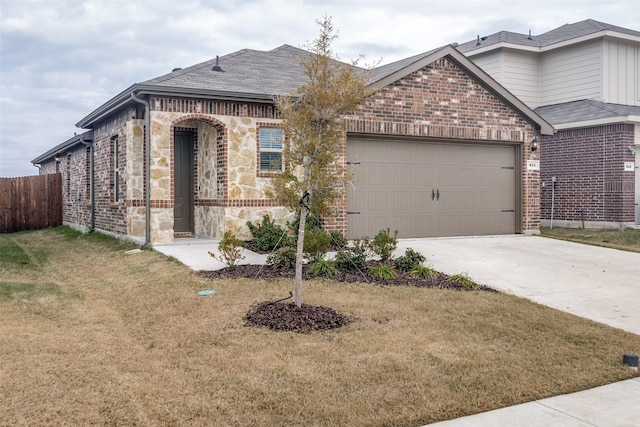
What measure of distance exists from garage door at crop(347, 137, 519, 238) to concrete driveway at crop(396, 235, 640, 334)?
681 millimetres

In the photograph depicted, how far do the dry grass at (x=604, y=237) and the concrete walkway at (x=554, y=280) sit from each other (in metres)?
0.84

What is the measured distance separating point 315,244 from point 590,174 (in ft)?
41.9

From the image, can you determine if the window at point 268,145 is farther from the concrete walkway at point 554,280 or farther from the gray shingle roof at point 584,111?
the gray shingle roof at point 584,111

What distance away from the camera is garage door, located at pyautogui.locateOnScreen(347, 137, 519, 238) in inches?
533

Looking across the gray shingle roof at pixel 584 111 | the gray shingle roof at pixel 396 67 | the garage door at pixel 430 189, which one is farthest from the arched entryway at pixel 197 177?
the gray shingle roof at pixel 584 111

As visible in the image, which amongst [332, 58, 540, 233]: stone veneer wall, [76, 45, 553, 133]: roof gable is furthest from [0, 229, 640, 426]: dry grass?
[332, 58, 540, 233]: stone veneer wall

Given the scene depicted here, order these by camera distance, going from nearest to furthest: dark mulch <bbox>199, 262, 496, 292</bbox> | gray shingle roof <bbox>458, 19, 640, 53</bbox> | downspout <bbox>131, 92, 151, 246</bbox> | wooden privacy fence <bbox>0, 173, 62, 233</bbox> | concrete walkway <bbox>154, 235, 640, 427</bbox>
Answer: concrete walkway <bbox>154, 235, 640, 427</bbox> < dark mulch <bbox>199, 262, 496, 292</bbox> < downspout <bbox>131, 92, 151, 246</bbox> < gray shingle roof <bbox>458, 19, 640, 53</bbox> < wooden privacy fence <bbox>0, 173, 62, 233</bbox>

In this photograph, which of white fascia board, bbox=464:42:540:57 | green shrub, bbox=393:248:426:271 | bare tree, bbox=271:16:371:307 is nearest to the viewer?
bare tree, bbox=271:16:371:307

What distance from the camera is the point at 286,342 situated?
5926 millimetres

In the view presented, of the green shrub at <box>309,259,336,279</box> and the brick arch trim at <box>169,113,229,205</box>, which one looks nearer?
the green shrub at <box>309,259,336,279</box>

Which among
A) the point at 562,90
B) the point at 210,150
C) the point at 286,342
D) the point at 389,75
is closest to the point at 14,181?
the point at 210,150

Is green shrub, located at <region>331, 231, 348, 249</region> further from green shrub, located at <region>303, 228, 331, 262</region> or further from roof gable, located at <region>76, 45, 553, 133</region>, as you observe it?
roof gable, located at <region>76, 45, 553, 133</region>

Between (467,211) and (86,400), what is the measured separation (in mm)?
11835

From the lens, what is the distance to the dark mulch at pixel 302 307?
6.52 meters
